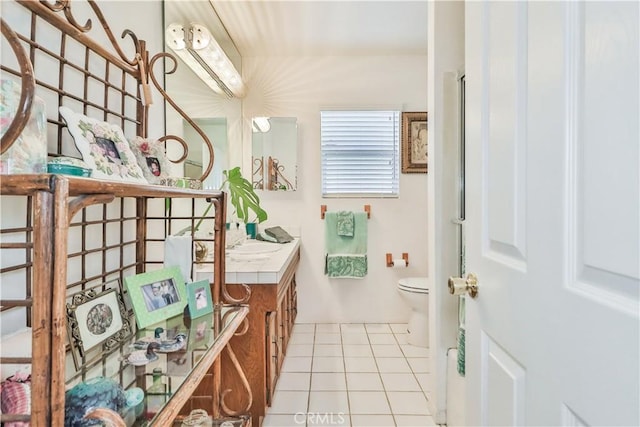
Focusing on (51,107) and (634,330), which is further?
(51,107)

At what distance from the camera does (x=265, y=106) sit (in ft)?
10.5

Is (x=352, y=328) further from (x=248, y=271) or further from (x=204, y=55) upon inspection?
(x=204, y=55)

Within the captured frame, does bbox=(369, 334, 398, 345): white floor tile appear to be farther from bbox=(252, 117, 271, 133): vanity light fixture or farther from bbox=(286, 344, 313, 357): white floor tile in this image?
bbox=(252, 117, 271, 133): vanity light fixture

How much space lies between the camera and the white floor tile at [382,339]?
2862 millimetres

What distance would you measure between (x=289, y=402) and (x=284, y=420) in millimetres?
161

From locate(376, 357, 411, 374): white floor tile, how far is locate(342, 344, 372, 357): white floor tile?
13 cm

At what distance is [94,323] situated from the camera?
89cm

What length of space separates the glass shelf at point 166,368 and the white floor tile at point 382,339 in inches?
78.5

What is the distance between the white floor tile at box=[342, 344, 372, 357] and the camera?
2633 millimetres

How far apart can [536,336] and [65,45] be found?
4.51 ft

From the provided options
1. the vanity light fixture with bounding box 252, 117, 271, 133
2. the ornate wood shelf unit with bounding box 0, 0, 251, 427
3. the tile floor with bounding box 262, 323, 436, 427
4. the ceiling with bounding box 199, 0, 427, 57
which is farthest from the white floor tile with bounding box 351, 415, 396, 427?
the ceiling with bounding box 199, 0, 427, 57

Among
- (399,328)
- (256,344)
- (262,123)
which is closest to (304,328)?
(399,328)

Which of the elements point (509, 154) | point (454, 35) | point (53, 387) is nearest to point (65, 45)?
point (53, 387)

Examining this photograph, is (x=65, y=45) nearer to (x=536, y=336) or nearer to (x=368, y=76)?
(x=536, y=336)
